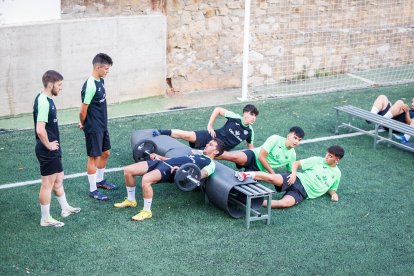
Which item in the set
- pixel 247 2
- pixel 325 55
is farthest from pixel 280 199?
pixel 325 55

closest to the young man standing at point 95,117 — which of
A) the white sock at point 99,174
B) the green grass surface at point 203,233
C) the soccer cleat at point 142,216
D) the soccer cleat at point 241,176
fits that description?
the white sock at point 99,174

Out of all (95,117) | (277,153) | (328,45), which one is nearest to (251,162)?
(277,153)

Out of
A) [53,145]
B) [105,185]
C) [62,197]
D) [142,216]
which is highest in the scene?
[53,145]

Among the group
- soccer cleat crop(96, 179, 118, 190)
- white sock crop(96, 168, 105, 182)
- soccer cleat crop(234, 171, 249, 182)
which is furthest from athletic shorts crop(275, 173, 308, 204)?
white sock crop(96, 168, 105, 182)

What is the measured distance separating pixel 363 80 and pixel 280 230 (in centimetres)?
761

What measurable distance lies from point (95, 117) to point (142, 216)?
4.64 feet

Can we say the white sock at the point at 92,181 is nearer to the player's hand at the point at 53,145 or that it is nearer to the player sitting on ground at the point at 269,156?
the player's hand at the point at 53,145

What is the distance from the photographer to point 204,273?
7375 mm

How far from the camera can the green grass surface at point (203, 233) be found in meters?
7.54

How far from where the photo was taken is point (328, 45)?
15.2m

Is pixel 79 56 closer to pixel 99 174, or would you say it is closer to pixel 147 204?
pixel 99 174

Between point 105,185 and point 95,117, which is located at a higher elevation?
point 95,117

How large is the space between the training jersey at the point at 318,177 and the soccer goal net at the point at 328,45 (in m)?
4.74

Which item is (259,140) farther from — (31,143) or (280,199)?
(31,143)
